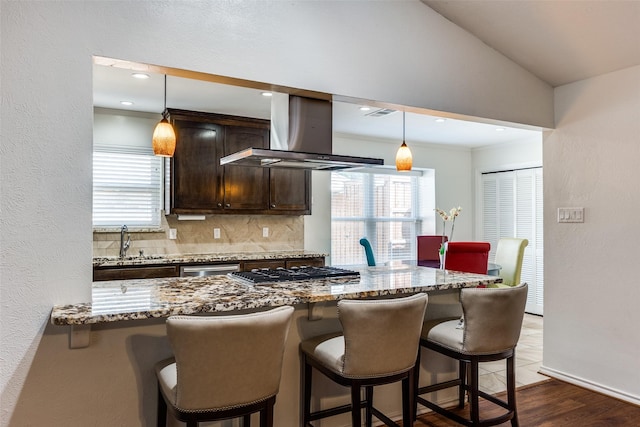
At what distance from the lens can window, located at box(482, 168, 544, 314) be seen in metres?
5.86

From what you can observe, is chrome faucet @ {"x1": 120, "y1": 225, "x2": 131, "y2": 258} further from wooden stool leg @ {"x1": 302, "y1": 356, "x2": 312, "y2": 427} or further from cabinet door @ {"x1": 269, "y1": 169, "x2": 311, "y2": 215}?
wooden stool leg @ {"x1": 302, "y1": 356, "x2": 312, "y2": 427}

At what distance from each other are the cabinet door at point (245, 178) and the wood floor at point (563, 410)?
9.20ft

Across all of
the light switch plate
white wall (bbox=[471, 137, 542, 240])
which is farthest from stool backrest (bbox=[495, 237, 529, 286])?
white wall (bbox=[471, 137, 542, 240])

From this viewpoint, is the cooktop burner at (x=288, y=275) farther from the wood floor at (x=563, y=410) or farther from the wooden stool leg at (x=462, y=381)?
the wood floor at (x=563, y=410)

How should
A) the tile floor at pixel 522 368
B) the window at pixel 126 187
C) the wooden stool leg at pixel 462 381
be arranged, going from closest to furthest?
the wooden stool leg at pixel 462 381
the tile floor at pixel 522 368
the window at pixel 126 187

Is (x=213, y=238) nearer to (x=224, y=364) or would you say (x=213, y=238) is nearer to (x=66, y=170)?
(x=66, y=170)

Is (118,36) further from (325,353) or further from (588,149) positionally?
(588,149)

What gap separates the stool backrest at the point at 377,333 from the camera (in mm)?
1929

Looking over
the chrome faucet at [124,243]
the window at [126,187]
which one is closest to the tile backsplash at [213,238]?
the chrome faucet at [124,243]

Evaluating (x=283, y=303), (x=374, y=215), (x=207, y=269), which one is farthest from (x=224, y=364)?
(x=374, y=215)

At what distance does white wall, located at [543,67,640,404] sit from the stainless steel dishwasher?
2.86 metres

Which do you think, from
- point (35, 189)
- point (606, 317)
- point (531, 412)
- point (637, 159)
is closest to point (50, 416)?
point (35, 189)

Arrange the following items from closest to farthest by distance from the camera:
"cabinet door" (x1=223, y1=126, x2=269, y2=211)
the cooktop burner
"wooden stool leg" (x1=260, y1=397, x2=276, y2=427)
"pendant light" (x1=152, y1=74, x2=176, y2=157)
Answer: "wooden stool leg" (x1=260, y1=397, x2=276, y2=427)
the cooktop burner
"pendant light" (x1=152, y1=74, x2=176, y2=157)
"cabinet door" (x1=223, y1=126, x2=269, y2=211)

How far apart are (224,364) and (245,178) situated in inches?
129
